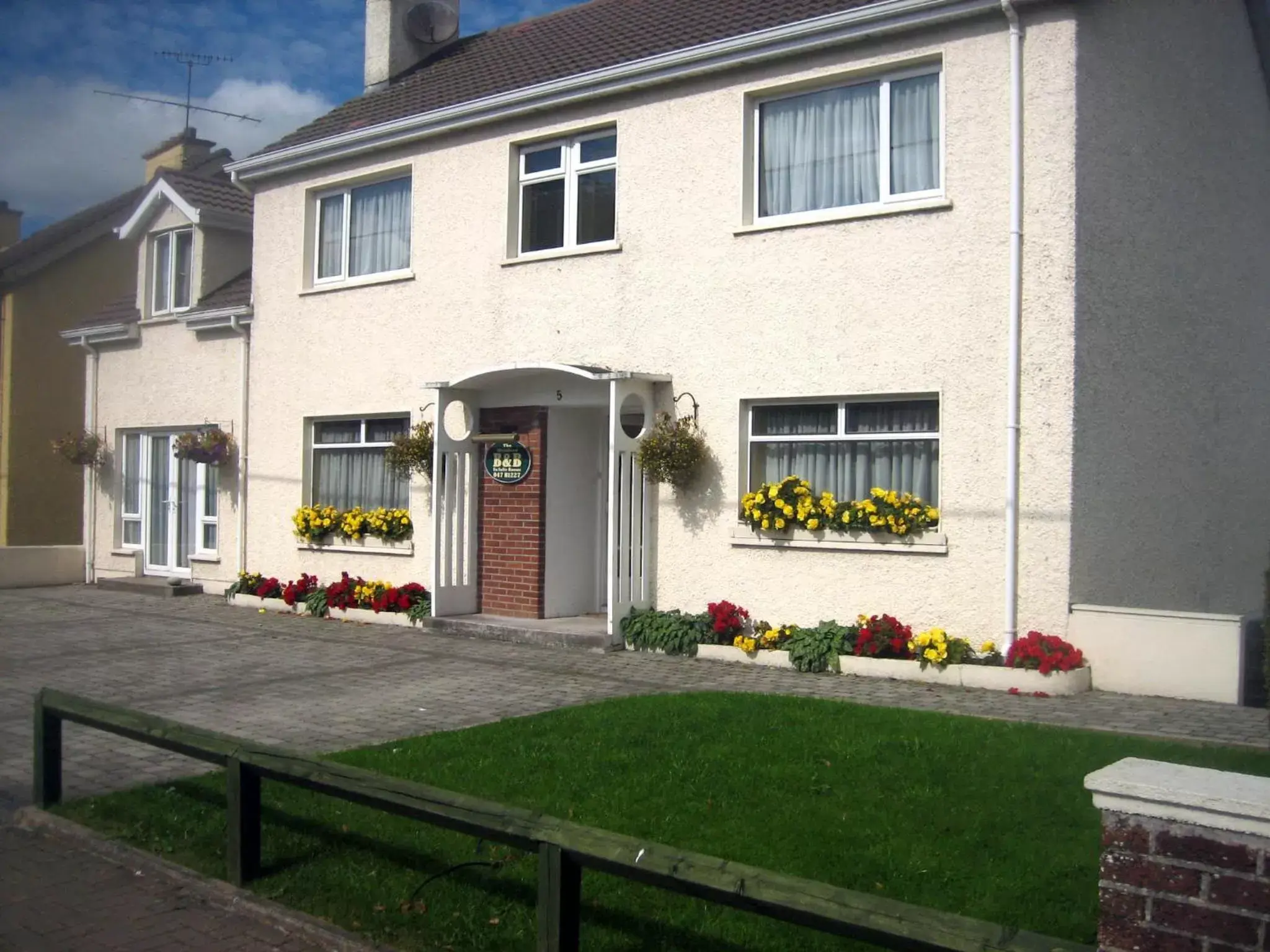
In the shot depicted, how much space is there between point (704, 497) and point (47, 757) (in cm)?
701

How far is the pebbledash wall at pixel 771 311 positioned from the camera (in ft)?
34.3

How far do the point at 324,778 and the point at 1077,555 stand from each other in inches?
280

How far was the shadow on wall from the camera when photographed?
485 inches

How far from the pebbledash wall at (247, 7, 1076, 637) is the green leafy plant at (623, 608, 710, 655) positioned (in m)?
0.31

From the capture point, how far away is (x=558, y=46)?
1555 centimetres

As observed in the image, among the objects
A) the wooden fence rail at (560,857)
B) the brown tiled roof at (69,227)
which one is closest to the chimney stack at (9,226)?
the brown tiled roof at (69,227)

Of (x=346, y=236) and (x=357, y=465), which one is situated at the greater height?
(x=346, y=236)

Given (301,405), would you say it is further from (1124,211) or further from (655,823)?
(655,823)

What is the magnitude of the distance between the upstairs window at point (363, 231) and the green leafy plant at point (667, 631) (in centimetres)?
591

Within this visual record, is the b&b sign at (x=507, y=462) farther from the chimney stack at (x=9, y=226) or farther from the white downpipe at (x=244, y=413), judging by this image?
the chimney stack at (x=9, y=226)

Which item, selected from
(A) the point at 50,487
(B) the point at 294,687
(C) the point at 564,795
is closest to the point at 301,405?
(B) the point at 294,687

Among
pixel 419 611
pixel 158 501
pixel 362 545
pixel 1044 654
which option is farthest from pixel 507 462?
pixel 158 501

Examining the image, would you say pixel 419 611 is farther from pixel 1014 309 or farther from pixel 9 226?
pixel 9 226

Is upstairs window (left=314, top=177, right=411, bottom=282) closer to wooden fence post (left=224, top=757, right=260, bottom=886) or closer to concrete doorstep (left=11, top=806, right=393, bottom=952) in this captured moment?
concrete doorstep (left=11, top=806, right=393, bottom=952)
